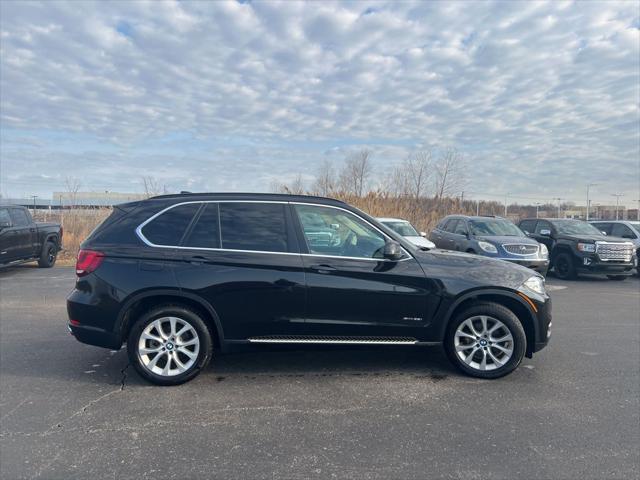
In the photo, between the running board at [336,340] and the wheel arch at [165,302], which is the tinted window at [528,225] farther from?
the wheel arch at [165,302]

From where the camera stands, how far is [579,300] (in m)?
9.13

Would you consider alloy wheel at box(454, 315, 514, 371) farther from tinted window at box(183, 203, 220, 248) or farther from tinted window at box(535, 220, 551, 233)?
tinted window at box(535, 220, 551, 233)

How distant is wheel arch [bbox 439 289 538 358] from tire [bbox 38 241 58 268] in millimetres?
12411

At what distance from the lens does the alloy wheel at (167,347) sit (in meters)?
4.30

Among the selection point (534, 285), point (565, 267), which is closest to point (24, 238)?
point (534, 285)

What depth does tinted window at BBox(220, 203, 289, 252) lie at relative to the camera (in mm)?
4434

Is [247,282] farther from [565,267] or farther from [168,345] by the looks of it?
[565,267]

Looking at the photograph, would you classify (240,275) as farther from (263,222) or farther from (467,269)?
(467,269)

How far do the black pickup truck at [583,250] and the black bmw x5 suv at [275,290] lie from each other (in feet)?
29.5

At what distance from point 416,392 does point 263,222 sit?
2.23 meters

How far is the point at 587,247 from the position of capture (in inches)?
476

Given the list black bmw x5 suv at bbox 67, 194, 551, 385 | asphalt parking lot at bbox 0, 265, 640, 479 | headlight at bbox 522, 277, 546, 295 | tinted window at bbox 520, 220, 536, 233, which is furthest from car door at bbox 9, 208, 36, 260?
tinted window at bbox 520, 220, 536, 233

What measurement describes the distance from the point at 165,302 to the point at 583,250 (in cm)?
1174

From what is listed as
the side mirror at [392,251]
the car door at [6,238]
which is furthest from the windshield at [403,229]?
the car door at [6,238]
